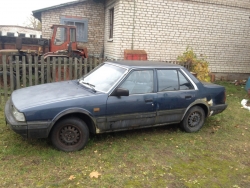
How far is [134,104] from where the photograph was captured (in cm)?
411

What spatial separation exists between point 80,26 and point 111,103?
32.3ft

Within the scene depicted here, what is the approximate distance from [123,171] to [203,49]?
9087mm

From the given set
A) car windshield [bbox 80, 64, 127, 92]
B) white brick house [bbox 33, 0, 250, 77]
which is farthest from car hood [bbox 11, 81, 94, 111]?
white brick house [bbox 33, 0, 250, 77]

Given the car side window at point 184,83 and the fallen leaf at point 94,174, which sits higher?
the car side window at point 184,83

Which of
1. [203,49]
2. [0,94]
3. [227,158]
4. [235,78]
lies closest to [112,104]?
[227,158]

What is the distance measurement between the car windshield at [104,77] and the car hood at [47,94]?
0.21 meters

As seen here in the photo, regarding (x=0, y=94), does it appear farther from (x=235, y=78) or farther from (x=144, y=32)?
(x=235, y=78)

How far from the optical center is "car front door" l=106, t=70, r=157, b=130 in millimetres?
3977


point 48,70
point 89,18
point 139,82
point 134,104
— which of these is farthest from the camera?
point 89,18

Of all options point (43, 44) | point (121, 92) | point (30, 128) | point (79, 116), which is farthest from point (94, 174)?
point (43, 44)

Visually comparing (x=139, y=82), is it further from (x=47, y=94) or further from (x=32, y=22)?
(x=32, y=22)

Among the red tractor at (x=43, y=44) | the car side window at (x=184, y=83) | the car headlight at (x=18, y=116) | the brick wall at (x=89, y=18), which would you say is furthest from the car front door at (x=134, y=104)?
the brick wall at (x=89, y=18)

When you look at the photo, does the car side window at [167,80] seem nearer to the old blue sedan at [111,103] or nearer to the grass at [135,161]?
the old blue sedan at [111,103]

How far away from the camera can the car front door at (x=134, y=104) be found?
13.0 ft
